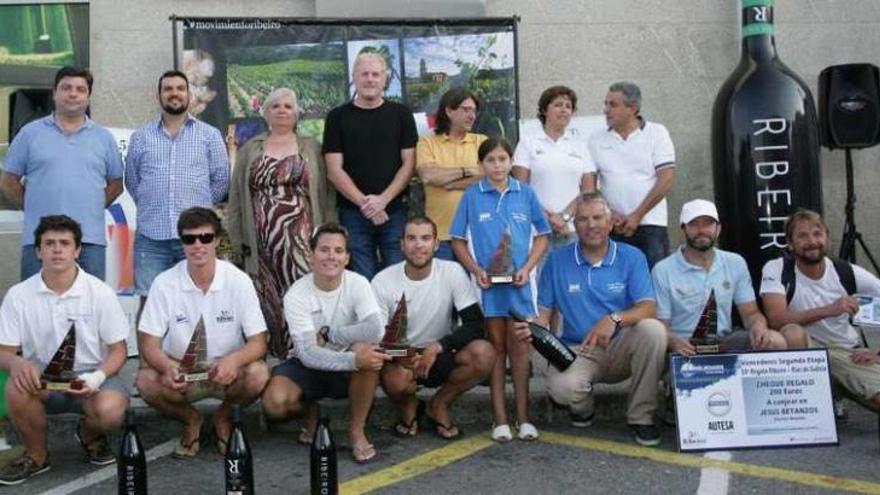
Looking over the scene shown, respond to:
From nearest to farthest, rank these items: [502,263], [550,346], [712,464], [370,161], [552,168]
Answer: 1. [712,464]
2. [550,346]
3. [502,263]
4. [370,161]
5. [552,168]

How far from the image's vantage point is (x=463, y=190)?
5.38 meters

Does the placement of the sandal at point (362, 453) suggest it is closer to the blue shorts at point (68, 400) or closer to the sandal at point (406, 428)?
the sandal at point (406, 428)

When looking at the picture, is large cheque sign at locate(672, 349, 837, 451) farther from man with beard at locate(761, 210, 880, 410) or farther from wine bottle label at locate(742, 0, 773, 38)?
wine bottle label at locate(742, 0, 773, 38)

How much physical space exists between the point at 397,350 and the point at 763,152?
3.61 m

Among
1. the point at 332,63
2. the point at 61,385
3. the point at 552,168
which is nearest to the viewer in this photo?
the point at 61,385

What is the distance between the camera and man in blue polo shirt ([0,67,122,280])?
5.04 m

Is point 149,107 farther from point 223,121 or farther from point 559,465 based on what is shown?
point 559,465

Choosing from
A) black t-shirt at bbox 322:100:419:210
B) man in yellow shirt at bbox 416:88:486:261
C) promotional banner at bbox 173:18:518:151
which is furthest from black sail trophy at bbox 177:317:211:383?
promotional banner at bbox 173:18:518:151

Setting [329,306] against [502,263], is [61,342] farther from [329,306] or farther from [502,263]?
[502,263]

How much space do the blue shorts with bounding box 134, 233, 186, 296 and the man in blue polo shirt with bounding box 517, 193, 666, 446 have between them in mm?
2086

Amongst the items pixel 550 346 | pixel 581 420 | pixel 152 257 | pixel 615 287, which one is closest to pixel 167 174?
pixel 152 257

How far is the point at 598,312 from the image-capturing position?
498 centimetres

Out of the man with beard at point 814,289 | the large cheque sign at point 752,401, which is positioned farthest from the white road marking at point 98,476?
the man with beard at point 814,289

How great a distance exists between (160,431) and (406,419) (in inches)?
53.5
